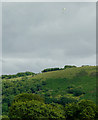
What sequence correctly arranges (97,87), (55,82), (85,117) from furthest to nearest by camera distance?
1. (55,82)
2. (97,87)
3. (85,117)

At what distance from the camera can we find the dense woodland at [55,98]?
2538 centimetres

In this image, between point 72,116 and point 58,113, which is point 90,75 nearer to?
point 72,116

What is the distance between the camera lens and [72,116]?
3048 centimetres

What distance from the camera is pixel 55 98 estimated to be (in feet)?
188

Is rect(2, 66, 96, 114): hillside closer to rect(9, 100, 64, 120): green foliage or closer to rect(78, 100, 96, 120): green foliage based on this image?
rect(78, 100, 96, 120): green foliage

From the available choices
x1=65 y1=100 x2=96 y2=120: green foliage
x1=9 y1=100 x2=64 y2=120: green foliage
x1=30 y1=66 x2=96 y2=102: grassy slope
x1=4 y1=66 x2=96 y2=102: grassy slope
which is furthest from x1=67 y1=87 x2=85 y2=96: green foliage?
x1=9 y1=100 x2=64 y2=120: green foliage

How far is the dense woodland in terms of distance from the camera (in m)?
25.4

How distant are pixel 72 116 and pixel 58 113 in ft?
18.6

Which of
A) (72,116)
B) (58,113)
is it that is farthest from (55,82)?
(58,113)

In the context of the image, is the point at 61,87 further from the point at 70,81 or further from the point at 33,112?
the point at 33,112

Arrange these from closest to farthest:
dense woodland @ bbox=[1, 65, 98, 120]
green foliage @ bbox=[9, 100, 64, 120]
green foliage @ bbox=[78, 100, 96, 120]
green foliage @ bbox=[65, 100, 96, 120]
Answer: green foliage @ bbox=[9, 100, 64, 120], dense woodland @ bbox=[1, 65, 98, 120], green foliage @ bbox=[78, 100, 96, 120], green foliage @ bbox=[65, 100, 96, 120]

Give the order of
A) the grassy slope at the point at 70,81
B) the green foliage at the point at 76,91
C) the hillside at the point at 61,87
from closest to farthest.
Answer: the hillside at the point at 61,87
the green foliage at the point at 76,91
the grassy slope at the point at 70,81

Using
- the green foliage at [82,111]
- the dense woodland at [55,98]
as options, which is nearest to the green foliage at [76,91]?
the dense woodland at [55,98]

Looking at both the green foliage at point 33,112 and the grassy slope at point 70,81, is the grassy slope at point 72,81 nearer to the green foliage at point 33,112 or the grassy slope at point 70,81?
the grassy slope at point 70,81
